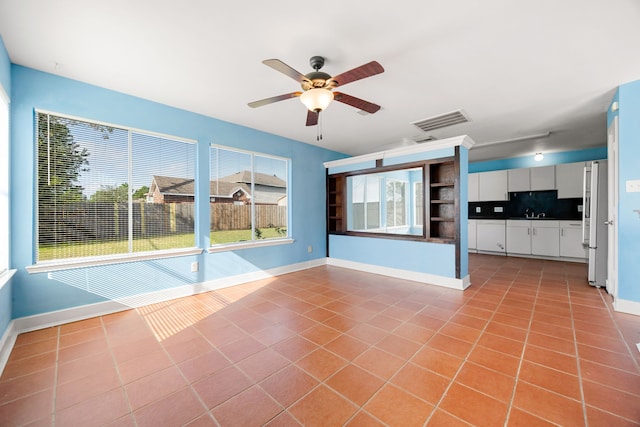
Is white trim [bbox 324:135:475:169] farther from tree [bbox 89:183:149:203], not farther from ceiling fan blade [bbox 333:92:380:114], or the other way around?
tree [bbox 89:183:149:203]

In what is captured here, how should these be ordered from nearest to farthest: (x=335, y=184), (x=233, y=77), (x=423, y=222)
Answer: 1. (x=233, y=77)
2. (x=423, y=222)
3. (x=335, y=184)

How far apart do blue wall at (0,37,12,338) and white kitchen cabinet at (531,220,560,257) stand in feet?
27.3

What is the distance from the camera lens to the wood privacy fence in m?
2.63

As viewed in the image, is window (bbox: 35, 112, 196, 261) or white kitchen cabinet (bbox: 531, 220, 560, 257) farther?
white kitchen cabinet (bbox: 531, 220, 560, 257)

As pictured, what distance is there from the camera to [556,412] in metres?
1.42

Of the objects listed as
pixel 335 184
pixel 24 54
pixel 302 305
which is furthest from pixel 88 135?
pixel 335 184

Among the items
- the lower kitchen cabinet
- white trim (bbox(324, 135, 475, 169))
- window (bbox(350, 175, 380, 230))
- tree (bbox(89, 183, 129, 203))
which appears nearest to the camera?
tree (bbox(89, 183, 129, 203))

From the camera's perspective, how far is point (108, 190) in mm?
2916

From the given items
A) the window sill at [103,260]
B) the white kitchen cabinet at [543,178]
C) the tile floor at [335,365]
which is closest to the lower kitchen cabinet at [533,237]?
the white kitchen cabinet at [543,178]

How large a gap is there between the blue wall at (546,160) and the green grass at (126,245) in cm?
664

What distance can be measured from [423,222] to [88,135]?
460 centimetres

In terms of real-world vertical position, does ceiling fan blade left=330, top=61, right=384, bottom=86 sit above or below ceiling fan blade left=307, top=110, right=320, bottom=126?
above

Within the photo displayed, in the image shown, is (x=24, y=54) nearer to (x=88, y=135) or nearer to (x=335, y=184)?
(x=88, y=135)

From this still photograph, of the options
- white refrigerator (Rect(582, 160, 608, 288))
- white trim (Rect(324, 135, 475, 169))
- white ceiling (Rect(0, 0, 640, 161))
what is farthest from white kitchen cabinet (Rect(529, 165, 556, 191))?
white trim (Rect(324, 135, 475, 169))
